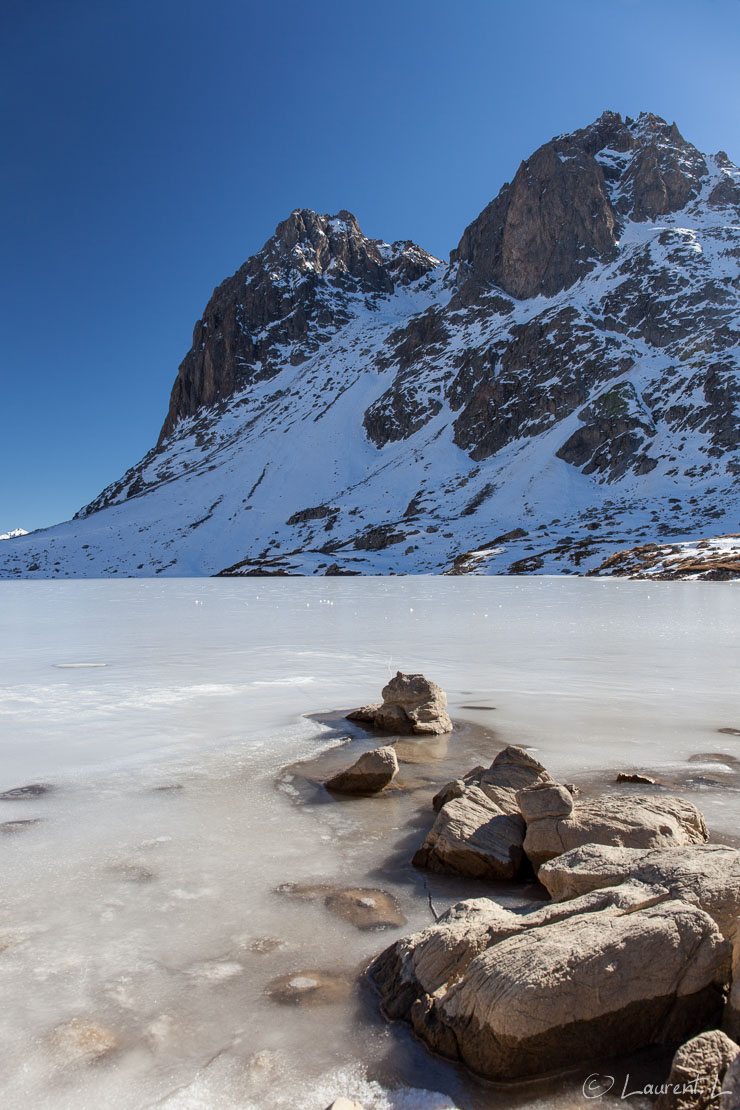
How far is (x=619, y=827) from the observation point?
174 inches

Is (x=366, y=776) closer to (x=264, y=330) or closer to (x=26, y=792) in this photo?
(x=26, y=792)

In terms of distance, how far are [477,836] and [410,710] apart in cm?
407

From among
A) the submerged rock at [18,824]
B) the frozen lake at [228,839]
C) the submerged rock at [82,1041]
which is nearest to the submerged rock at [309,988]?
the frozen lake at [228,839]

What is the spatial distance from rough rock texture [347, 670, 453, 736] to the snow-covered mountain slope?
59.6 m

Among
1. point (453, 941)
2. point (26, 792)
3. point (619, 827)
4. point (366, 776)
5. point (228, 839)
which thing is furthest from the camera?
point (366, 776)

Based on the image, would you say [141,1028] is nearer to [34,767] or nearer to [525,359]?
[34,767]

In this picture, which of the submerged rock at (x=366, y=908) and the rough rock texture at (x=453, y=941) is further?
the submerged rock at (x=366, y=908)

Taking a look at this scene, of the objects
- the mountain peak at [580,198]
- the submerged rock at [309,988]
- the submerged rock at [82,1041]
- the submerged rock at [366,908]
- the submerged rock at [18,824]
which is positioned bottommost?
the submerged rock at [366,908]

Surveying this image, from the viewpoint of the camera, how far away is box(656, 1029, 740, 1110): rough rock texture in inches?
93.4

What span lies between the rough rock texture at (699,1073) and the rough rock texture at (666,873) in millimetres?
687

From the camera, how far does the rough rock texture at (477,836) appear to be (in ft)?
14.8

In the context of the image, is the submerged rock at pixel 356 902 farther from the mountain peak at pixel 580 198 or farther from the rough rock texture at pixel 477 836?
the mountain peak at pixel 580 198

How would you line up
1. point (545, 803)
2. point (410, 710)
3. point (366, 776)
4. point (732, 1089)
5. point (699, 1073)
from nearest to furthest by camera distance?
point (732, 1089)
point (699, 1073)
point (545, 803)
point (366, 776)
point (410, 710)

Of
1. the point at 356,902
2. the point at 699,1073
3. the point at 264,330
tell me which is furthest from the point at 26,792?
the point at 264,330
